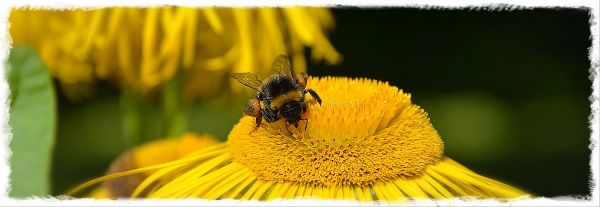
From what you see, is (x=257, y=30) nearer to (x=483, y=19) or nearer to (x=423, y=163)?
(x=483, y=19)

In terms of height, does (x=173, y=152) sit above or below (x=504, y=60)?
below

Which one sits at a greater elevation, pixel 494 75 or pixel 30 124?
pixel 494 75

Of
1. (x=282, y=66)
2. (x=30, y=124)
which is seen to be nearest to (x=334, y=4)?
(x=282, y=66)

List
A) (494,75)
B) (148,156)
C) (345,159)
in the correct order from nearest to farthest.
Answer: (345,159) < (148,156) < (494,75)

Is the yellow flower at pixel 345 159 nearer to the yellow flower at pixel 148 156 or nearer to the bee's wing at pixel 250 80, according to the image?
the bee's wing at pixel 250 80

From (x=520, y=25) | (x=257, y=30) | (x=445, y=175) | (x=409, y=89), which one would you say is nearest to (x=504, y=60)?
(x=520, y=25)

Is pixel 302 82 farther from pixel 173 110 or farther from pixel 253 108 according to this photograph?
pixel 173 110

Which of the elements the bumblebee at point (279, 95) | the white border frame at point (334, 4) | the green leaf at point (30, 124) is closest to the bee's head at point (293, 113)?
the bumblebee at point (279, 95)
